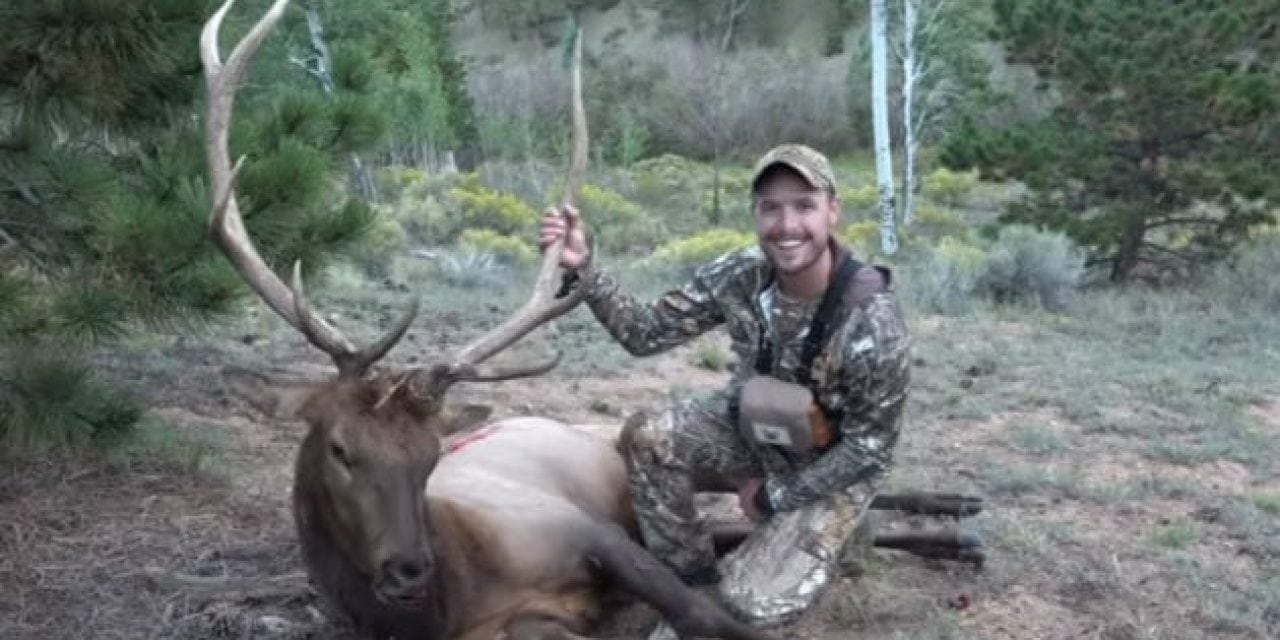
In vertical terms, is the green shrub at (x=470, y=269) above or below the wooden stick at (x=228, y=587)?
below

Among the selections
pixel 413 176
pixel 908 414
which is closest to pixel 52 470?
pixel 908 414

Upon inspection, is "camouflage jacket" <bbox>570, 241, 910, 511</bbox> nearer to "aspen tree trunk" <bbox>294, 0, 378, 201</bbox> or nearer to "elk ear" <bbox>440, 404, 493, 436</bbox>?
"elk ear" <bbox>440, 404, 493, 436</bbox>

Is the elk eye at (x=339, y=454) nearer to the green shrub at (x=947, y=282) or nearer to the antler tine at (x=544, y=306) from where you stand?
the antler tine at (x=544, y=306)

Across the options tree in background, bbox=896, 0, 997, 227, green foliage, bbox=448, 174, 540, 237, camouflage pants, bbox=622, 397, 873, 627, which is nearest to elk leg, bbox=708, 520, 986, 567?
camouflage pants, bbox=622, 397, 873, 627

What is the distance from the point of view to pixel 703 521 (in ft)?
18.3

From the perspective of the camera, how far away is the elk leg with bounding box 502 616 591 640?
4.85 metres

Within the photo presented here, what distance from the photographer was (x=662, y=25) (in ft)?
170

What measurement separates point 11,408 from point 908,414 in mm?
4839

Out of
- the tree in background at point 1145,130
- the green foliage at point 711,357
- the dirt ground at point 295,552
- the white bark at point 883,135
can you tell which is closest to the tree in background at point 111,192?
the dirt ground at point 295,552

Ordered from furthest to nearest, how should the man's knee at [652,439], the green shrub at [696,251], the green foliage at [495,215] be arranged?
the green foliage at [495,215], the green shrub at [696,251], the man's knee at [652,439]

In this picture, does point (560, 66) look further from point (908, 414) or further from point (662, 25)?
point (908, 414)

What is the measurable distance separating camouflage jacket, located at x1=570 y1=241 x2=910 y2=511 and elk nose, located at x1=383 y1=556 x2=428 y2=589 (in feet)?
4.46

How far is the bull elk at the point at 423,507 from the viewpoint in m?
4.35

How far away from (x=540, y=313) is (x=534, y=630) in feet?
3.18
